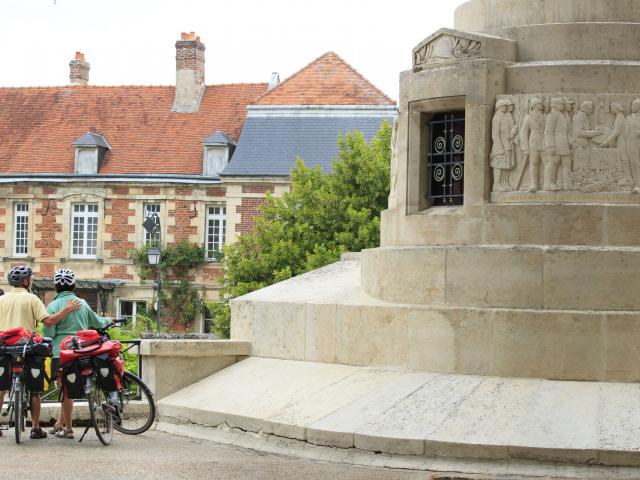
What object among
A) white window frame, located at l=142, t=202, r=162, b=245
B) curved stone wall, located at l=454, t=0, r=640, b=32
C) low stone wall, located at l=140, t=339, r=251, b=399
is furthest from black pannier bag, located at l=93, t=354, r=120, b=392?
white window frame, located at l=142, t=202, r=162, b=245

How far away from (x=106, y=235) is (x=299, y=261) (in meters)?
14.3

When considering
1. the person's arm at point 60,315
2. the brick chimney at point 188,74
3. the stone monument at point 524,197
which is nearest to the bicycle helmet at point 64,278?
the person's arm at point 60,315

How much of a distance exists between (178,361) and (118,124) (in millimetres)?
37737

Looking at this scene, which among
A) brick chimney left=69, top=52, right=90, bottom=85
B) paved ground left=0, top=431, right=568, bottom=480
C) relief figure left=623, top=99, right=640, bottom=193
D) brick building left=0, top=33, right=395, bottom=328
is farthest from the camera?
brick chimney left=69, top=52, right=90, bottom=85

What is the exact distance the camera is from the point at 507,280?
12.4 m

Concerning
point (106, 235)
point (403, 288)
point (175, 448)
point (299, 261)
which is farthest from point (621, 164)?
point (106, 235)

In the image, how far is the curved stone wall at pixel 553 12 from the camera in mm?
13453

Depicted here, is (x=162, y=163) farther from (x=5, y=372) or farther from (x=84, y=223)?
(x=5, y=372)

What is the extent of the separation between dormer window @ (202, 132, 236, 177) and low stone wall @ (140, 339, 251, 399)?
33738 millimetres

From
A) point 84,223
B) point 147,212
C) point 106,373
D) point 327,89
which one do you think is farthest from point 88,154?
point 106,373

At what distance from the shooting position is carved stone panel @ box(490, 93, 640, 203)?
12688 mm

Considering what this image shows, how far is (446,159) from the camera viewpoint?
45.5ft

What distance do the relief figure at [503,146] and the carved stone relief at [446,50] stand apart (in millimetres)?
677

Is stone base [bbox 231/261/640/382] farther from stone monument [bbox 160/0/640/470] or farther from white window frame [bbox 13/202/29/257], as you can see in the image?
white window frame [bbox 13/202/29/257]
